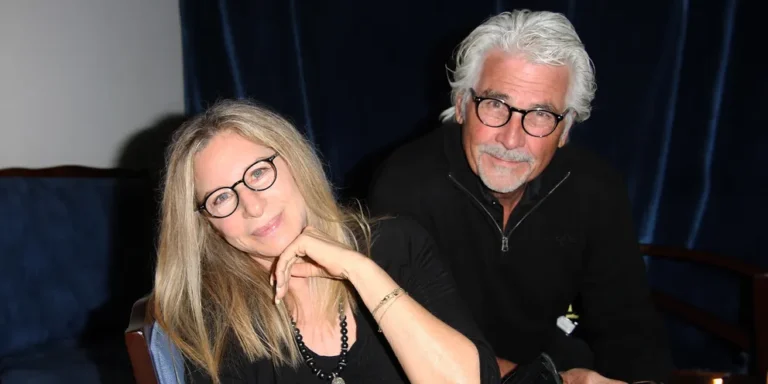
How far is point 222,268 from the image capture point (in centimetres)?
128

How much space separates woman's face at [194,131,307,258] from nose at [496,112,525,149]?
54cm

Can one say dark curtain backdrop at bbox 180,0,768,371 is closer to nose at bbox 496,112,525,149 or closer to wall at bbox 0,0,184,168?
wall at bbox 0,0,184,168

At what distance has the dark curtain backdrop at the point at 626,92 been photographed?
212cm

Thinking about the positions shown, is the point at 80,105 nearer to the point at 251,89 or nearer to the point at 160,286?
the point at 251,89

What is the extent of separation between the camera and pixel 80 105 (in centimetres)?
235

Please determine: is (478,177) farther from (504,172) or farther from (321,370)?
(321,370)

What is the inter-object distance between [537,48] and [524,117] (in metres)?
0.16

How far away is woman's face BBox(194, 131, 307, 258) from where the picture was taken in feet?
3.89

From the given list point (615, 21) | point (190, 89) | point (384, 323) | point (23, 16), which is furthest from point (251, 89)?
point (384, 323)

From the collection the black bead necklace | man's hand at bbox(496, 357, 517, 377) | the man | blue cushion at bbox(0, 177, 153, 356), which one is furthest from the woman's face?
blue cushion at bbox(0, 177, 153, 356)

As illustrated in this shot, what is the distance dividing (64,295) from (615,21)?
1.98 m

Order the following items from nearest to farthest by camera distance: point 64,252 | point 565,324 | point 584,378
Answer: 1. point 584,378
2. point 565,324
3. point 64,252

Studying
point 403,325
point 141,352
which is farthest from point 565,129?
point 141,352

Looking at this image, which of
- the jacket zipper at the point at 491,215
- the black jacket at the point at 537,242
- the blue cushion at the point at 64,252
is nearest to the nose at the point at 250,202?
the black jacket at the point at 537,242
